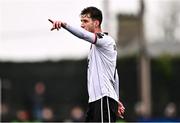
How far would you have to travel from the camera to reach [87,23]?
408 inches

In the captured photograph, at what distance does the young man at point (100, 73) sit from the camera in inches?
408

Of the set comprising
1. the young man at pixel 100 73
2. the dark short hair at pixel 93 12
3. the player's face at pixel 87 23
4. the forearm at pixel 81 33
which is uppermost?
the dark short hair at pixel 93 12

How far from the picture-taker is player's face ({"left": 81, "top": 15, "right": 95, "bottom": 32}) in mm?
10352

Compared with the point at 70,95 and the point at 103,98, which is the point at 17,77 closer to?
the point at 70,95

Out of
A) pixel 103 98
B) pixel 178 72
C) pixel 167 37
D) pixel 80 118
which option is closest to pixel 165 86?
pixel 178 72

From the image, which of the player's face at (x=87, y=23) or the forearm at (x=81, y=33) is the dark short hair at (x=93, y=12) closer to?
the player's face at (x=87, y=23)

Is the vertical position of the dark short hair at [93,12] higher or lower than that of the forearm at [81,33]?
higher

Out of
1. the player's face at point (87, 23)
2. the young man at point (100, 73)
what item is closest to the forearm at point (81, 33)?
the young man at point (100, 73)

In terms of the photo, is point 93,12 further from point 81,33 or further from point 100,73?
point 100,73

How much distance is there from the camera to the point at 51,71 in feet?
132

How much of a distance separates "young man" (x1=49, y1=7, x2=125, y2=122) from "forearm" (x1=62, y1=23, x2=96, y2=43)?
0.17 metres

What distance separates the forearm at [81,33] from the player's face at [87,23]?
12.4 inches

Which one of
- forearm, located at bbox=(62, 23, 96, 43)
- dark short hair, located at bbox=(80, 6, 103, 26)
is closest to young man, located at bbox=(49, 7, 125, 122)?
dark short hair, located at bbox=(80, 6, 103, 26)

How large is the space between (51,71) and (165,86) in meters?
5.24
